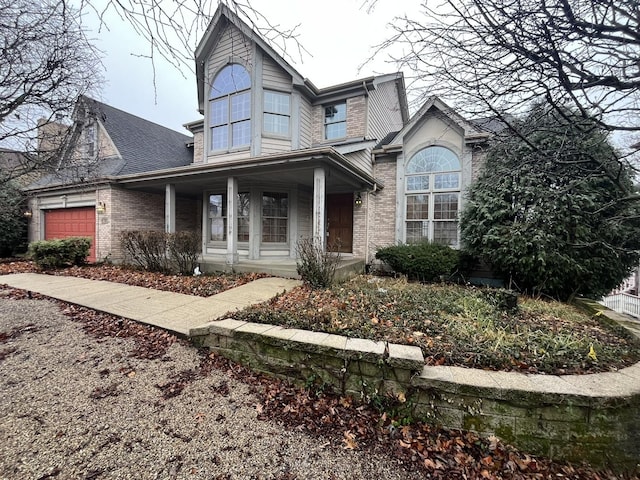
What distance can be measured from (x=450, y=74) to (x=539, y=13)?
697 mm

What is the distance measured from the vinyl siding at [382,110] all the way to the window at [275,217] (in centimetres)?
396

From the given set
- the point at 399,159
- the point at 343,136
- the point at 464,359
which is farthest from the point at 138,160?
the point at 464,359

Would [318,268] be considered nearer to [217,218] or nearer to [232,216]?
[232,216]

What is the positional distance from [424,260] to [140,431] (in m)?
6.50

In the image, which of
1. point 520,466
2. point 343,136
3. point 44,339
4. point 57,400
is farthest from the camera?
point 343,136

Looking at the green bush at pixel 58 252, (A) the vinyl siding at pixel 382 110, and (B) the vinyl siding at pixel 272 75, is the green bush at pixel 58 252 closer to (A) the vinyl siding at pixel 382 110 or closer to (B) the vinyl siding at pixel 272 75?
(B) the vinyl siding at pixel 272 75

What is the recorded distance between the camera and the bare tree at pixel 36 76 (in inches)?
155

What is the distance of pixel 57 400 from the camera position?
7.84 ft

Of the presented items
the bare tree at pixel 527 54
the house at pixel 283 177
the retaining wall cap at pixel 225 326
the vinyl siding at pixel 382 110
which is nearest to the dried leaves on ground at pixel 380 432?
the retaining wall cap at pixel 225 326

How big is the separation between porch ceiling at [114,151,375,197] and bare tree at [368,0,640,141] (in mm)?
3491

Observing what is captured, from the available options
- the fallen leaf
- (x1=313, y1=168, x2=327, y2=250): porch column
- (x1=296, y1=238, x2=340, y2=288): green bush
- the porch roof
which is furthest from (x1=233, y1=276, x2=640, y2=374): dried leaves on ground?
the porch roof

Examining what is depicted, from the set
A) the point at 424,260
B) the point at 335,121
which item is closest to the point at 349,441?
the point at 424,260

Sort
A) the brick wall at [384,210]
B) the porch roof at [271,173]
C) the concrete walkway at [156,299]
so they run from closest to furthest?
the concrete walkway at [156,299], the porch roof at [271,173], the brick wall at [384,210]

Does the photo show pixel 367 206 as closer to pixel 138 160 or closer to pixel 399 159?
pixel 399 159
